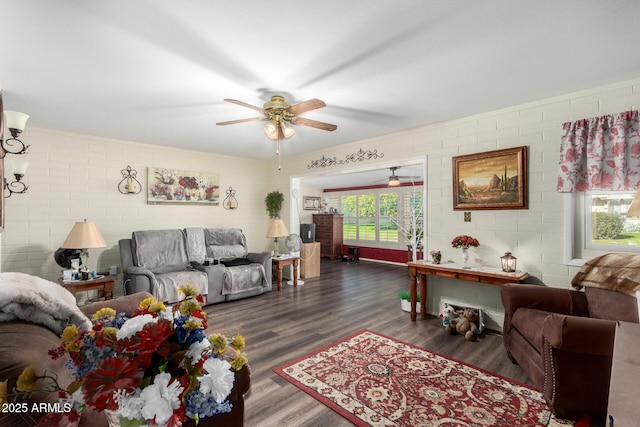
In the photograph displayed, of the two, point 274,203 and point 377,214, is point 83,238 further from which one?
point 377,214

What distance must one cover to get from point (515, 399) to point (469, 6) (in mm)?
2568

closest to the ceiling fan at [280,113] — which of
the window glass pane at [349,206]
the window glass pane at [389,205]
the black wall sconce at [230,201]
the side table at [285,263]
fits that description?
the side table at [285,263]

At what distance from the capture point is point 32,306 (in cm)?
106

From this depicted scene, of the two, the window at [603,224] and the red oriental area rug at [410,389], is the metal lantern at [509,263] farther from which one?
the red oriental area rug at [410,389]

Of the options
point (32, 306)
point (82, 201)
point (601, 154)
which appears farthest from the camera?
point (82, 201)

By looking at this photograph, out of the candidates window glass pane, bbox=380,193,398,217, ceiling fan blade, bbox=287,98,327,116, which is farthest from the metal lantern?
window glass pane, bbox=380,193,398,217

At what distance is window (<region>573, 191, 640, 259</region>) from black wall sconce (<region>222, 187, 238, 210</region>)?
5093 mm

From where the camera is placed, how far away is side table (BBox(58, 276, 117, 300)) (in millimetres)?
3376

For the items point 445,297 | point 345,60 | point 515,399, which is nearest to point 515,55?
point 345,60

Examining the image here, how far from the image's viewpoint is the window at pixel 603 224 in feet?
8.64

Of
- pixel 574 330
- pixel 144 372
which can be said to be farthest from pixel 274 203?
pixel 144 372

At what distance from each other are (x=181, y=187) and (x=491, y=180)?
473cm

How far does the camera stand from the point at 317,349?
281cm

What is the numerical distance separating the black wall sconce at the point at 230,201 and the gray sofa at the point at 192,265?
1.91 ft
